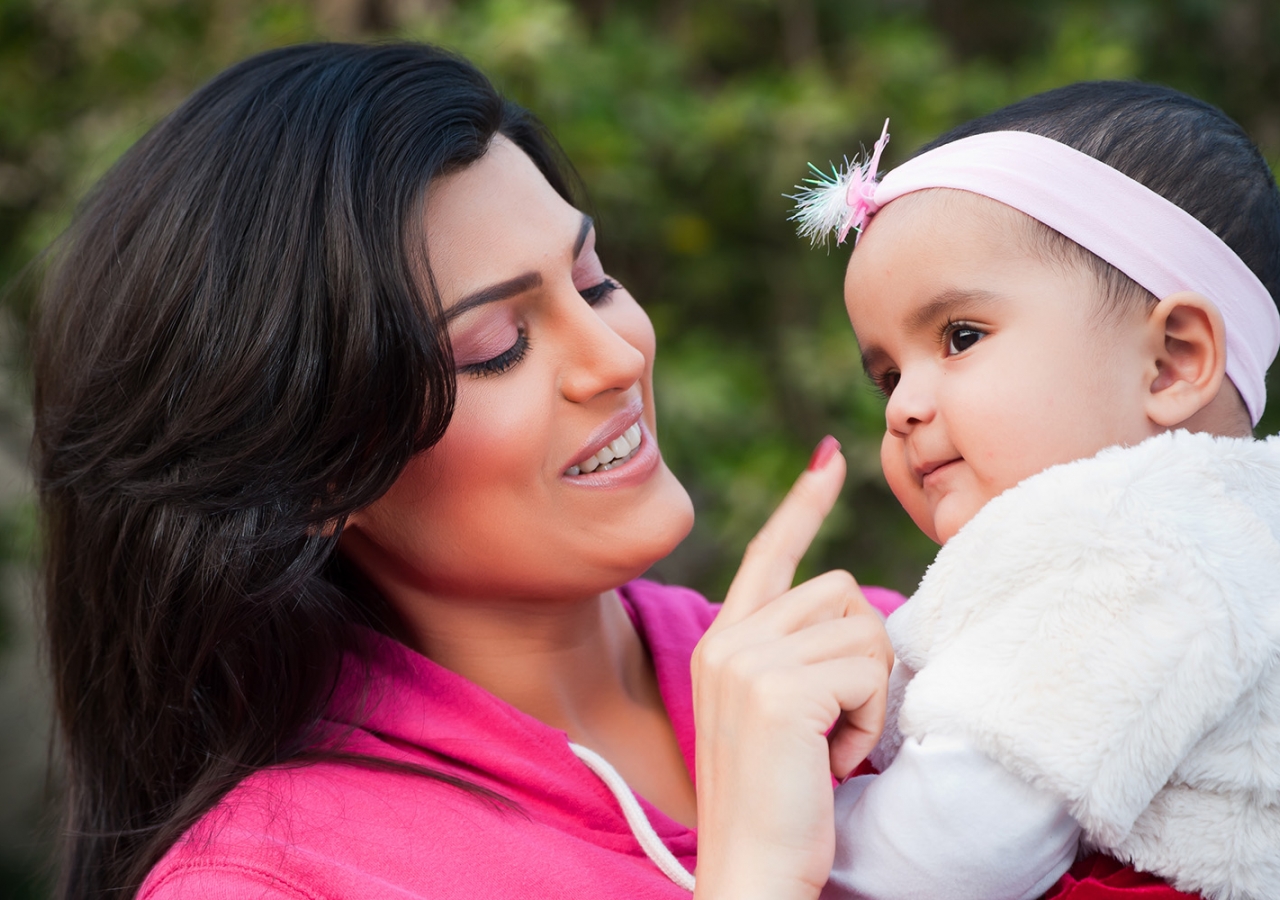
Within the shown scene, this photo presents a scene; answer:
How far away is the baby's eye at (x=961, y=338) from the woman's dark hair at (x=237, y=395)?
0.62 meters

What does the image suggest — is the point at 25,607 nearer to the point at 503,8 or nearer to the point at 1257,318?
the point at 503,8

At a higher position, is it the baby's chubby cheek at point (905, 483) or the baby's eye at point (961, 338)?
the baby's eye at point (961, 338)

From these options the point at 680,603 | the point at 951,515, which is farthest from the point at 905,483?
the point at 680,603

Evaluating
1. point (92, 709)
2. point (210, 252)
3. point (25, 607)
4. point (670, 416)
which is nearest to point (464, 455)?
point (210, 252)

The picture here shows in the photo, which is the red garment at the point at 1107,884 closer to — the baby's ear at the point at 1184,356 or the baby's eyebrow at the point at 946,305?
the baby's ear at the point at 1184,356

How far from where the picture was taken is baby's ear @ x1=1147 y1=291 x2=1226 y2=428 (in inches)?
51.3

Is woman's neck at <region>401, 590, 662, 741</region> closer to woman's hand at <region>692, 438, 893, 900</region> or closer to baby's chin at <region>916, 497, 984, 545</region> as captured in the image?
woman's hand at <region>692, 438, 893, 900</region>

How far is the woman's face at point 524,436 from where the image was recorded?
1472mm

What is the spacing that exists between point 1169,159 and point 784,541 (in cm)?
66

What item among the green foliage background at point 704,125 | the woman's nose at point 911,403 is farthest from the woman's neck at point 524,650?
the green foliage background at point 704,125

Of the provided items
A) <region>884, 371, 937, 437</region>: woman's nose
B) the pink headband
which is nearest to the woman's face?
<region>884, 371, 937, 437</region>: woman's nose

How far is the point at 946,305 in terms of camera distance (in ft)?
4.43

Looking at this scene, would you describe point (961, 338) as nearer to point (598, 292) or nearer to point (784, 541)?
point (784, 541)

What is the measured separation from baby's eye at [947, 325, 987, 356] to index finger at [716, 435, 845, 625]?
182 mm
